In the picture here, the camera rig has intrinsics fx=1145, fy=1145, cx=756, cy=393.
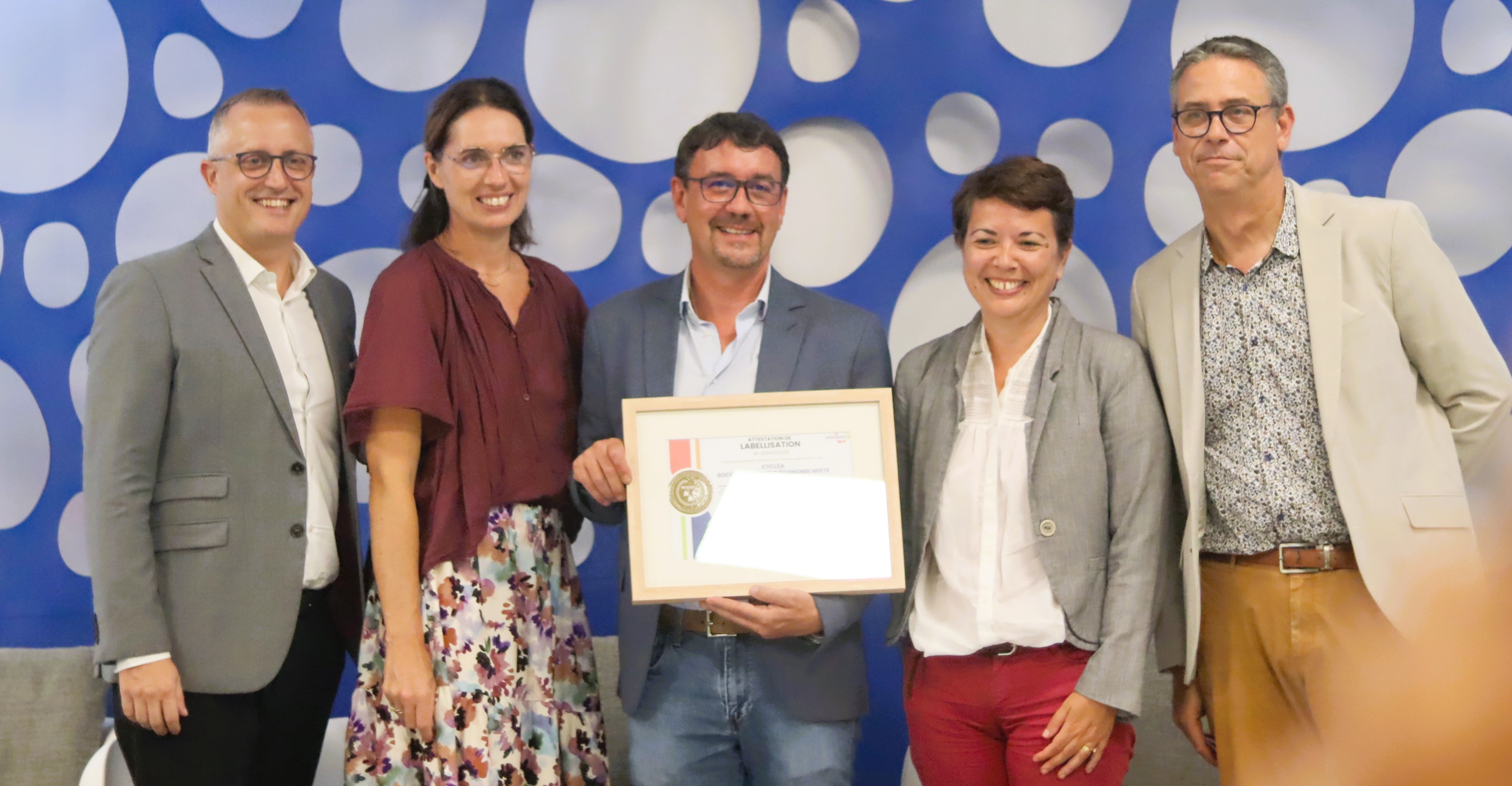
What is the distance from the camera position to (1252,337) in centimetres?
234

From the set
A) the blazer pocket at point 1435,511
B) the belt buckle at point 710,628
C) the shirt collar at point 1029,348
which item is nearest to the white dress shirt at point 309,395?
the belt buckle at point 710,628

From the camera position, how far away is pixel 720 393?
239 cm

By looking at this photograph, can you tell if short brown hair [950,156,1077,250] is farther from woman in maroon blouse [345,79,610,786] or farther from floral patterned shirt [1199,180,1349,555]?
woman in maroon blouse [345,79,610,786]

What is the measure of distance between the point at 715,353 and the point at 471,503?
1.92ft

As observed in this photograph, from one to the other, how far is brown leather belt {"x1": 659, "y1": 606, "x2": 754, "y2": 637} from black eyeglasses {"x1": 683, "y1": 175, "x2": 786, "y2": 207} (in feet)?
2.80

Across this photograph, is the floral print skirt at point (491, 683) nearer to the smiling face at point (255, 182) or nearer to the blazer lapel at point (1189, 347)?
the smiling face at point (255, 182)

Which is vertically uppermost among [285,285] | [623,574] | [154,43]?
[154,43]

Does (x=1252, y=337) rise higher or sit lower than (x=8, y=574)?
higher

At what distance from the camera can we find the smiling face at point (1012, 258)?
2230 mm

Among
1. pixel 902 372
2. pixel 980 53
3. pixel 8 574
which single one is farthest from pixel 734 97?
pixel 8 574

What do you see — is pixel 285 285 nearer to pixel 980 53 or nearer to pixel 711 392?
pixel 711 392

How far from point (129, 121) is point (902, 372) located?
7.96ft

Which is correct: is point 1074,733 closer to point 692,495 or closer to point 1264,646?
point 1264,646

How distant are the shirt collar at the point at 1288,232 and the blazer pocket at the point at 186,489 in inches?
83.6
